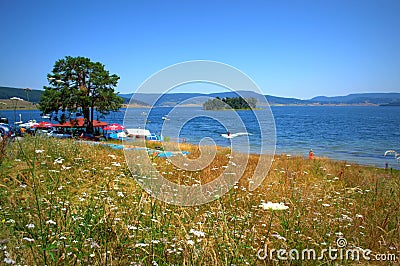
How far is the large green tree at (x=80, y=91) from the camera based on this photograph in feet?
122

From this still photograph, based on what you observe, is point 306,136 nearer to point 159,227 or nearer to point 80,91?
point 80,91

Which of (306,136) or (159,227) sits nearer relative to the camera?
(159,227)

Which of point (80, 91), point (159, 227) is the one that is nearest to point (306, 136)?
point (80, 91)

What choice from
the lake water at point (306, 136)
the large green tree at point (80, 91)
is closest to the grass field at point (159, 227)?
the lake water at point (306, 136)

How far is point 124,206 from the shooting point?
4086 mm

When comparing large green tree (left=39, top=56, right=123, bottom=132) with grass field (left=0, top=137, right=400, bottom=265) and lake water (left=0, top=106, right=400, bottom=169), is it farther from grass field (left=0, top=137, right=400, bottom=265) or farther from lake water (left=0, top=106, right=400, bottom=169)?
grass field (left=0, top=137, right=400, bottom=265)

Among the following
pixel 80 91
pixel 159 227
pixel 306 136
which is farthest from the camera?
pixel 306 136

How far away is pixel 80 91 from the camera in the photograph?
37406mm

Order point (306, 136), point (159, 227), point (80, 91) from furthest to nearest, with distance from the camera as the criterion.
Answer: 1. point (306, 136)
2. point (80, 91)
3. point (159, 227)

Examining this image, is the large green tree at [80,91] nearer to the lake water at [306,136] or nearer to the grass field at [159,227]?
the lake water at [306,136]

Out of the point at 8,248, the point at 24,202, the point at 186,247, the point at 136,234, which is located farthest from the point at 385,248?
the point at 24,202

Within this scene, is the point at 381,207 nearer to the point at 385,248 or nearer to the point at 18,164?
the point at 385,248

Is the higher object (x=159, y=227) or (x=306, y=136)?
(x=159, y=227)

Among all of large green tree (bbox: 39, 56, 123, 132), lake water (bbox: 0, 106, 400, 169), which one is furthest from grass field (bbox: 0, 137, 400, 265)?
large green tree (bbox: 39, 56, 123, 132)
